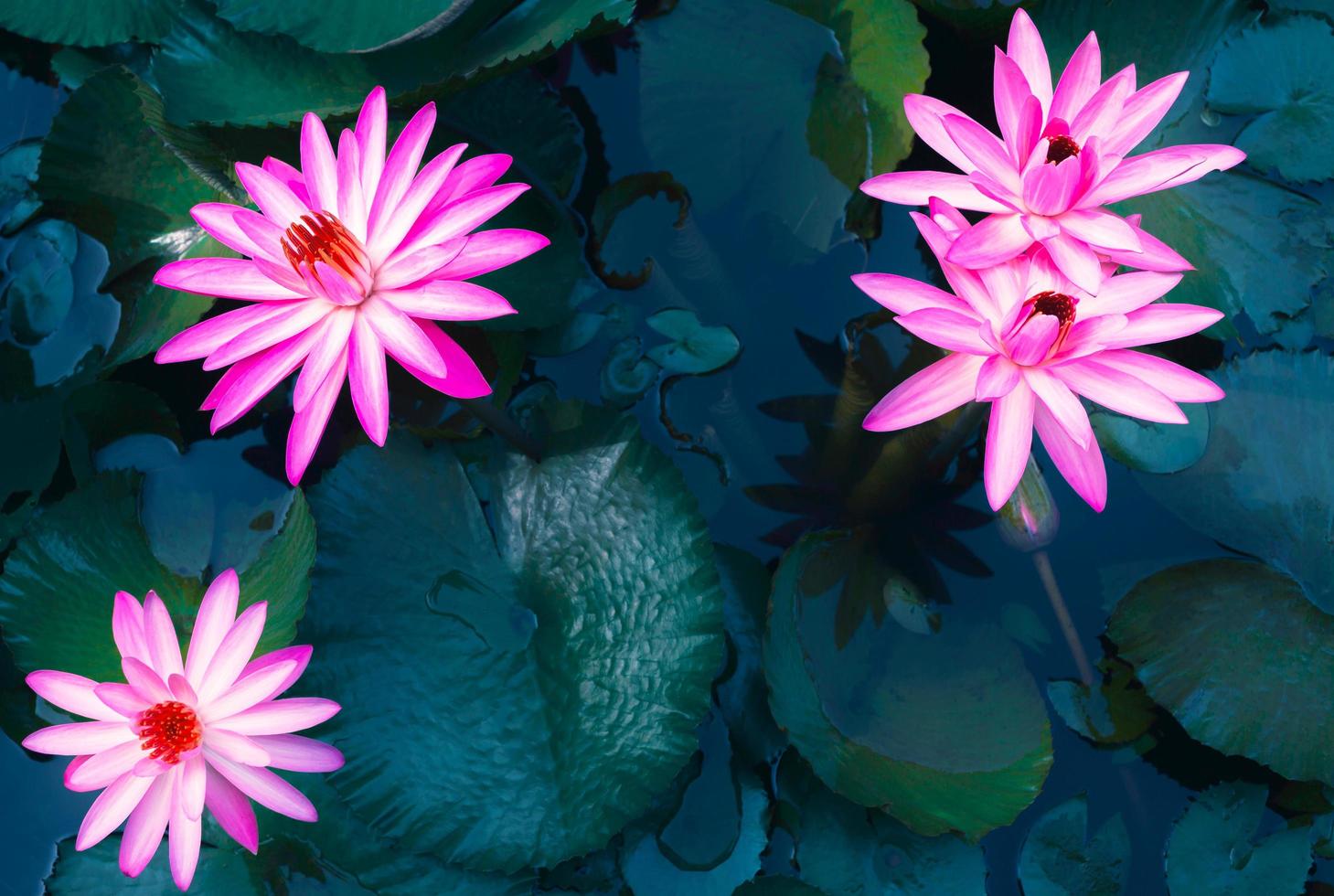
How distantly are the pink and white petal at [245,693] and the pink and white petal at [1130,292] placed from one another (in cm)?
125

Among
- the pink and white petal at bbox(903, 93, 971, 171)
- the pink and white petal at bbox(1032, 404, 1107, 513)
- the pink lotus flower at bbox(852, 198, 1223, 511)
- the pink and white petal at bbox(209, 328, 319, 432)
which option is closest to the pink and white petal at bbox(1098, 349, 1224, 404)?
the pink lotus flower at bbox(852, 198, 1223, 511)

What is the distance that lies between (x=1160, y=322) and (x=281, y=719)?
135 centimetres

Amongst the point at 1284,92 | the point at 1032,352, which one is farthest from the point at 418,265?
the point at 1284,92

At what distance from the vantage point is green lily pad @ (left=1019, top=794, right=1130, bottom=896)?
1.69m

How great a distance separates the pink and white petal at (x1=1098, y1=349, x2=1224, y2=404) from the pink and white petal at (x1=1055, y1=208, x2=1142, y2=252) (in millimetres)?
142

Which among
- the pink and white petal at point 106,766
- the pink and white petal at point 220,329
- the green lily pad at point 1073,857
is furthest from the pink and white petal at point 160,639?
the green lily pad at point 1073,857

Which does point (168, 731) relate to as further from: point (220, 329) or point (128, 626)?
point (220, 329)

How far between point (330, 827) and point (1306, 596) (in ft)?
6.05

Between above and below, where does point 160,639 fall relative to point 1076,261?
below

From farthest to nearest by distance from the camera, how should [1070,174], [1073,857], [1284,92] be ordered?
[1284,92] → [1073,857] → [1070,174]

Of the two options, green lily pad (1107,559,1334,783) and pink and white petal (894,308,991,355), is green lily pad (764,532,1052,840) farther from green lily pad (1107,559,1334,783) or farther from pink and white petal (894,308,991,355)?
pink and white petal (894,308,991,355)

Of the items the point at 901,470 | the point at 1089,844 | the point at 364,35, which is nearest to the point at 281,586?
the point at 364,35

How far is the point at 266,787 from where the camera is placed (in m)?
1.30

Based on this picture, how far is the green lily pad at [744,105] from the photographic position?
1866 mm
